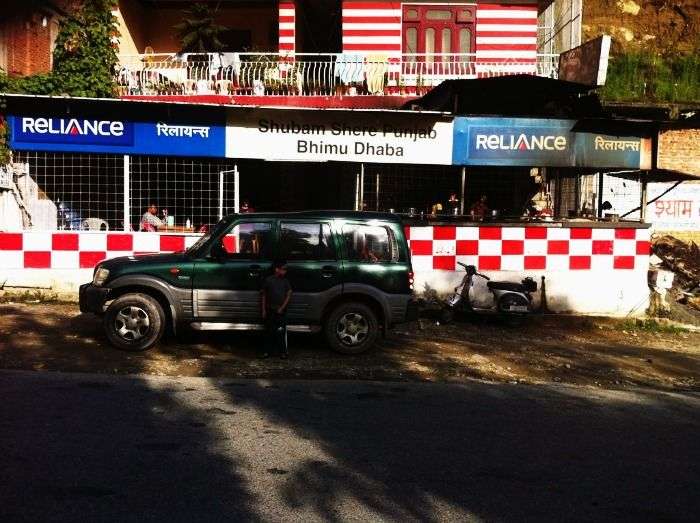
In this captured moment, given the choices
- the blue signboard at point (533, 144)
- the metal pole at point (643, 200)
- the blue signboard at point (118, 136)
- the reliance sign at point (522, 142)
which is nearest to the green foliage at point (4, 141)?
the blue signboard at point (118, 136)

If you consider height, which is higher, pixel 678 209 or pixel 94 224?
pixel 678 209

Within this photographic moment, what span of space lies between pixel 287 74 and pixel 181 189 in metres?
6.37

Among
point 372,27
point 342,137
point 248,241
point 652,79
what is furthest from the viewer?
point 652,79

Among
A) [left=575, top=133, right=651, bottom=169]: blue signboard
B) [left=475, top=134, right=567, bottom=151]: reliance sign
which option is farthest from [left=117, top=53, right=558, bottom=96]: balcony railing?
[left=575, top=133, right=651, bottom=169]: blue signboard

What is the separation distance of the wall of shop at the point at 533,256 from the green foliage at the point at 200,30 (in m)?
9.01

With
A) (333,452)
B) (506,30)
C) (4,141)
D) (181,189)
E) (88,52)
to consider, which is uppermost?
(506,30)

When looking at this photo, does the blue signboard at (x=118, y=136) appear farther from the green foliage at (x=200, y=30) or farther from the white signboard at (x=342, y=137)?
the green foliage at (x=200, y=30)

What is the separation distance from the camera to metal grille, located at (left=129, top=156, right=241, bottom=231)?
1410 cm

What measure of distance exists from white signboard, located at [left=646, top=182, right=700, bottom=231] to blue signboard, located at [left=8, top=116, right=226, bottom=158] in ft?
45.1

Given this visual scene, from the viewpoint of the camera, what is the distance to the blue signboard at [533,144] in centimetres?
1383

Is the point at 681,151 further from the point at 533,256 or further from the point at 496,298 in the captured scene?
the point at 496,298

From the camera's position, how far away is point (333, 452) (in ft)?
19.2

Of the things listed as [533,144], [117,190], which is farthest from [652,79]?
[117,190]

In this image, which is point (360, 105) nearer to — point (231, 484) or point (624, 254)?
point (624, 254)
